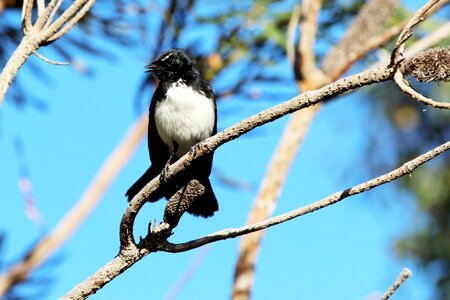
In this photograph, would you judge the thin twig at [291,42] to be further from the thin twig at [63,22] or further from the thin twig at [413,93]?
the thin twig at [413,93]

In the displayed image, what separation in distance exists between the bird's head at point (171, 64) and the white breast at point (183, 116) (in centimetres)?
19

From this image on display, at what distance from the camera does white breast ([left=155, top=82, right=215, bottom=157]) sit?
184 inches

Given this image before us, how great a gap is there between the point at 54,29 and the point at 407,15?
3741 millimetres

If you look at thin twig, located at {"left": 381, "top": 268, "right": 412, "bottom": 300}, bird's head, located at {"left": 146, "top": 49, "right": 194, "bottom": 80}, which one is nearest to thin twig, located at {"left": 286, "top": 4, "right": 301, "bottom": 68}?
bird's head, located at {"left": 146, "top": 49, "right": 194, "bottom": 80}

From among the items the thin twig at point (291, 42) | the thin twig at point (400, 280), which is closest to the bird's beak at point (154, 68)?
the thin twig at point (291, 42)

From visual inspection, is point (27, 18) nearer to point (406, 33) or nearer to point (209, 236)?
point (209, 236)

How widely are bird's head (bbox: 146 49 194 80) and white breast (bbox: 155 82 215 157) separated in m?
0.19

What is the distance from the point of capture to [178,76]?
484 cm

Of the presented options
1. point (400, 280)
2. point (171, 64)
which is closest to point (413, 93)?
point (400, 280)

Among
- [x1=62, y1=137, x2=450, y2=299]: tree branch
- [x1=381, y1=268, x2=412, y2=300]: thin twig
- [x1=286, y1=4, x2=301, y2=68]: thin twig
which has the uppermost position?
[x1=286, y1=4, x2=301, y2=68]: thin twig

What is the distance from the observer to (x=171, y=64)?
4961 millimetres

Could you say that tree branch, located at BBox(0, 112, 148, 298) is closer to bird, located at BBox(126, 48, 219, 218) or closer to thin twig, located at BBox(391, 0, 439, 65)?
bird, located at BBox(126, 48, 219, 218)

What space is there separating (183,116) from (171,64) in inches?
A: 16.8

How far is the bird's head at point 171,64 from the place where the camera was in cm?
493
